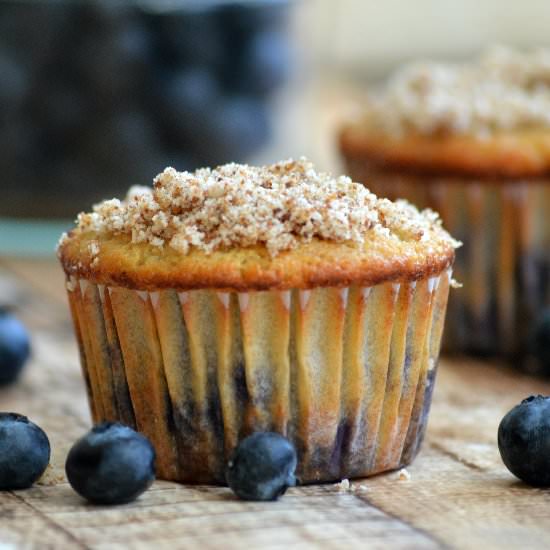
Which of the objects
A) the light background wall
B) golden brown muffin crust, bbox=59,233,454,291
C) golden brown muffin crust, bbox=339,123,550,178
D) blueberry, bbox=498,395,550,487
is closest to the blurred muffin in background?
golden brown muffin crust, bbox=339,123,550,178

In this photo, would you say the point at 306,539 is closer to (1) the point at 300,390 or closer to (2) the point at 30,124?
(1) the point at 300,390

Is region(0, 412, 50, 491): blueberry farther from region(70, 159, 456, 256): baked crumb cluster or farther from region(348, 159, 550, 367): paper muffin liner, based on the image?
region(348, 159, 550, 367): paper muffin liner

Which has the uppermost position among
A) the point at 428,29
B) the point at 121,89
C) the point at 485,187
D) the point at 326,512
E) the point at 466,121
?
the point at 428,29

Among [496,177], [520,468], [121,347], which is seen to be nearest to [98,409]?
[121,347]

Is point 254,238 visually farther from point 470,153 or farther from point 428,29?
point 428,29

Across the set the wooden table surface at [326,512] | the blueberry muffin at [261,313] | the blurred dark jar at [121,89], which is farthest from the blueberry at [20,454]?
the blurred dark jar at [121,89]

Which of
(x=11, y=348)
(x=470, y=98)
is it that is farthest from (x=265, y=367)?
(x=470, y=98)

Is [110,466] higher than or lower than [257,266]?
lower
